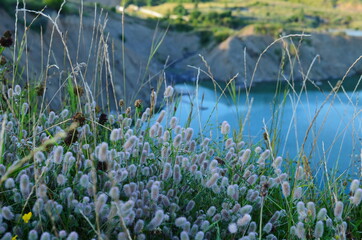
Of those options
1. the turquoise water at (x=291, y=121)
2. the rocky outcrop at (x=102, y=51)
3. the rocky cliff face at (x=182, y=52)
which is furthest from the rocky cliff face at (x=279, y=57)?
the rocky outcrop at (x=102, y=51)

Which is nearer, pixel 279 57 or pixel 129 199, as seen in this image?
pixel 129 199

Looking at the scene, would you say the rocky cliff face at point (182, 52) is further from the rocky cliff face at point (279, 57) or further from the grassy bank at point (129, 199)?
the grassy bank at point (129, 199)

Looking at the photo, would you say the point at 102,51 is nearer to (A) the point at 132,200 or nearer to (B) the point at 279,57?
(A) the point at 132,200

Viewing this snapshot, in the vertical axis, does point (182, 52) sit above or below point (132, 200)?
below

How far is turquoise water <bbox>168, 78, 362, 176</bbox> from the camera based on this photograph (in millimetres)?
1569

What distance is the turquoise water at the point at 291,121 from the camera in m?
1.57

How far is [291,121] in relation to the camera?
4.85 feet

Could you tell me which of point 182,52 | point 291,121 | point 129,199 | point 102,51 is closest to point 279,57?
point 182,52

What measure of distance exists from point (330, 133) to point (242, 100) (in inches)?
53.9

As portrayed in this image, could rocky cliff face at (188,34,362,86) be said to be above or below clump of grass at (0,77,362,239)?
below

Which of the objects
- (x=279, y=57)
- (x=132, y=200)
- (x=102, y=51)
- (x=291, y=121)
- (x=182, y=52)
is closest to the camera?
(x=132, y=200)

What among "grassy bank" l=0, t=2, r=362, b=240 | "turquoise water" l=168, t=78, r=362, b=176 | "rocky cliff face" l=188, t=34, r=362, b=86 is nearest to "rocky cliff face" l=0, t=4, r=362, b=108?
"rocky cliff face" l=188, t=34, r=362, b=86

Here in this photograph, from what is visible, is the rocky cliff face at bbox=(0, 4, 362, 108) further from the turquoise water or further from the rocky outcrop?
the turquoise water

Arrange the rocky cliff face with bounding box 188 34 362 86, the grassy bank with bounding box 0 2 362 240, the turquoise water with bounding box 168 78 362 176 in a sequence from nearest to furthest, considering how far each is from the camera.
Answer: the grassy bank with bounding box 0 2 362 240 < the turquoise water with bounding box 168 78 362 176 < the rocky cliff face with bounding box 188 34 362 86
